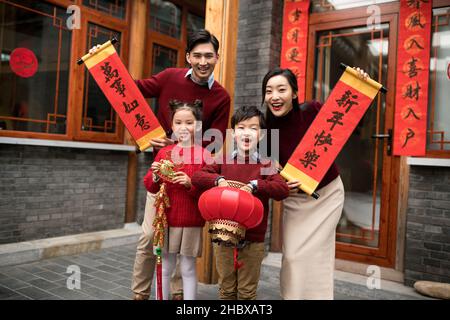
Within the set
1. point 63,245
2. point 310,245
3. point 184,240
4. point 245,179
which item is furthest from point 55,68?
point 310,245

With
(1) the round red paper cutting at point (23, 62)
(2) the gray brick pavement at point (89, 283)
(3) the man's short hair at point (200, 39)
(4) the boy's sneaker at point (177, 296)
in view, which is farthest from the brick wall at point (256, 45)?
(1) the round red paper cutting at point (23, 62)

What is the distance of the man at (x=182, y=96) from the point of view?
9.07 feet

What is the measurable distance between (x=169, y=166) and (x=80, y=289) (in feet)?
6.16

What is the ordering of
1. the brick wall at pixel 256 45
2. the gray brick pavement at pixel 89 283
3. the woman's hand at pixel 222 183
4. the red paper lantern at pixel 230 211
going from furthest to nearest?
the brick wall at pixel 256 45
the gray brick pavement at pixel 89 283
the woman's hand at pixel 222 183
the red paper lantern at pixel 230 211

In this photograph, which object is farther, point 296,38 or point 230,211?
point 296,38

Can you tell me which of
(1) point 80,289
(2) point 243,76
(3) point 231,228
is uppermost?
(2) point 243,76

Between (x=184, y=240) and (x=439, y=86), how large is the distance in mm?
2957

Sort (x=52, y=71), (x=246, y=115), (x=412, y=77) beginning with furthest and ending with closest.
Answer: (x=52, y=71) < (x=412, y=77) < (x=246, y=115)

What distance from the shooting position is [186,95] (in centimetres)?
284

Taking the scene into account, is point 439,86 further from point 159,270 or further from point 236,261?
point 159,270

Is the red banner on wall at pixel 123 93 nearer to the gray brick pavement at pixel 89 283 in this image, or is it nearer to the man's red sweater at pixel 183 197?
the man's red sweater at pixel 183 197
